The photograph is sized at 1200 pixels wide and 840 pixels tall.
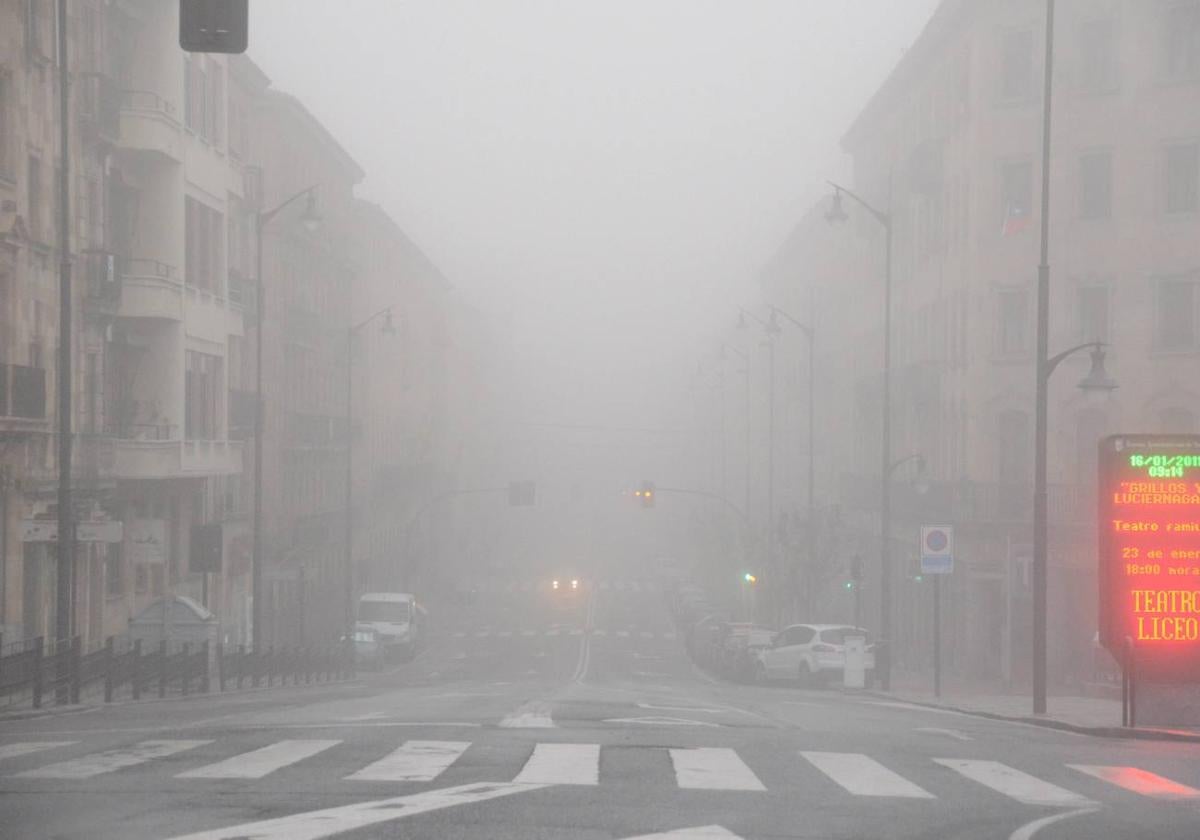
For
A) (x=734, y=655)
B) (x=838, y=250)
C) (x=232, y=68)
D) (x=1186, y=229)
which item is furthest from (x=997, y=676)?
(x=838, y=250)

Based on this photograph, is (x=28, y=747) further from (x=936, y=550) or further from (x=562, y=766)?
(x=936, y=550)

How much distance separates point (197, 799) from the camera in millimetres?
11422

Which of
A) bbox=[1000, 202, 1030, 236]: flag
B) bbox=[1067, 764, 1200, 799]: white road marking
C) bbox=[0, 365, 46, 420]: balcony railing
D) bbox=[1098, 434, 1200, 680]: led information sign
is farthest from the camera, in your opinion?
bbox=[1000, 202, 1030, 236]: flag

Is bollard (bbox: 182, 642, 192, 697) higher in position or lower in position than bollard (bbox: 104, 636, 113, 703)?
lower

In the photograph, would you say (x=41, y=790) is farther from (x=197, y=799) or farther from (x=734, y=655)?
(x=734, y=655)

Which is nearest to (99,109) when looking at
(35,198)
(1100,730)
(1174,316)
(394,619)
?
(35,198)

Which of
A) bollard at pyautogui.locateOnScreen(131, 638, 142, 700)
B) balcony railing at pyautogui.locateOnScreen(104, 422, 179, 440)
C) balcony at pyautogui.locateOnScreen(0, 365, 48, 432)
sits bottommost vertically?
bollard at pyautogui.locateOnScreen(131, 638, 142, 700)

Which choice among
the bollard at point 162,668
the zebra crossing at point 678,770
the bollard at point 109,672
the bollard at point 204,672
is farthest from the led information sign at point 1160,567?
the bollard at point 204,672

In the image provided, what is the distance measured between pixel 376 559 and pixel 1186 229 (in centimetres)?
4913

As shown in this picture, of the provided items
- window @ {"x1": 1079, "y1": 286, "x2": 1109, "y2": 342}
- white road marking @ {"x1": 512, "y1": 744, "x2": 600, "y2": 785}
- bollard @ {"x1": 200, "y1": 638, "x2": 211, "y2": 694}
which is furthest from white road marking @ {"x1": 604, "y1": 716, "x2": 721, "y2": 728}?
window @ {"x1": 1079, "y1": 286, "x2": 1109, "y2": 342}

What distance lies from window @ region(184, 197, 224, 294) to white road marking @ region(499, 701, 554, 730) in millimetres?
24629

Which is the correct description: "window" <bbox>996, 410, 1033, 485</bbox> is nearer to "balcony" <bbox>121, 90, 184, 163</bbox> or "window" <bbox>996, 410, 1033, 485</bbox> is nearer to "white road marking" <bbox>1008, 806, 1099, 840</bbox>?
"balcony" <bbox>121, 90, 184, 163</bbox>

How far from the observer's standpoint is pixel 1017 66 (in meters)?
52.5

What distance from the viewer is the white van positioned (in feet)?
203
